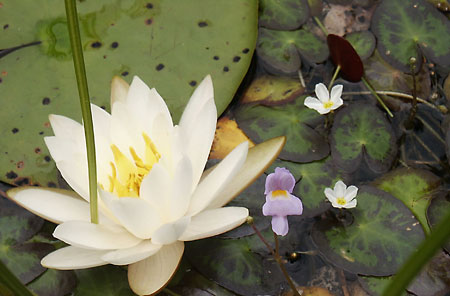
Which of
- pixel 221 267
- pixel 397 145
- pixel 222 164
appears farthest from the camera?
pixel 397 145

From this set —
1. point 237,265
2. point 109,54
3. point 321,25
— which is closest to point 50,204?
point 237,265

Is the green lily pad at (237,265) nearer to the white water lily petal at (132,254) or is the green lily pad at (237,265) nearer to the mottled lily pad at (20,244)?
the white water lily petal at (132,254)

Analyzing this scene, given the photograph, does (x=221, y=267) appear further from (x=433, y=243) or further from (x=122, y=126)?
(x=433, y=243)

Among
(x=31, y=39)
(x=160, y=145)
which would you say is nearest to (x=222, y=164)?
Answer: (x=160, y=145)

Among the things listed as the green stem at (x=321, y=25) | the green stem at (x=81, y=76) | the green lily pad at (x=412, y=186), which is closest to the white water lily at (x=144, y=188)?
the green stem at (x=81, y=76)

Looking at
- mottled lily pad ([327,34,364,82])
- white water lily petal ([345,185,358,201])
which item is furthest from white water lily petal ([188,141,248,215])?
mottled lily pad ([327,34,364,82])

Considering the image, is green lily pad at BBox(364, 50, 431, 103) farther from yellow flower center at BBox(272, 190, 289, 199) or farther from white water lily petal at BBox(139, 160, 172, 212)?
white water lily petal at BBox(139, 160, 172, 212)
